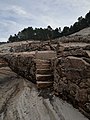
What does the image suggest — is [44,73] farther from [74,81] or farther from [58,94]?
[74,81]

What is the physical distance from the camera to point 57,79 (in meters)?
8.45

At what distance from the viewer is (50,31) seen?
54812 mm

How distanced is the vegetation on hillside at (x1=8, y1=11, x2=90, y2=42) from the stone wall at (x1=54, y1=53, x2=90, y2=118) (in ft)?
115

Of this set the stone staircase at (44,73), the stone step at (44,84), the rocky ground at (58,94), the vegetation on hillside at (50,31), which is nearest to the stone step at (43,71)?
the stone staircase at (44,73)

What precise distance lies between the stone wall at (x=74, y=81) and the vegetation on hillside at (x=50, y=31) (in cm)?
3501

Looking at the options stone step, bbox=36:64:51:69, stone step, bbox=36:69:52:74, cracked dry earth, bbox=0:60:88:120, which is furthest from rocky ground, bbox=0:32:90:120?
stone step, bbox=36:64:51:69

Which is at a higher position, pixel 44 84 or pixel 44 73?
pixel 44 73

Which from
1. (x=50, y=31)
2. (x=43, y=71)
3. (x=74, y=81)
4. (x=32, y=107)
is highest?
(x=74, y=81)

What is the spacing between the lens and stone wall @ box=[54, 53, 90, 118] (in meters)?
6.38

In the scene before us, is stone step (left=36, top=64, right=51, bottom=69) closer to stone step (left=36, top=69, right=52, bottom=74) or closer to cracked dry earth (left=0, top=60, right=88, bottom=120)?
stone step (left=36, top=69, right=52, bottom=74)

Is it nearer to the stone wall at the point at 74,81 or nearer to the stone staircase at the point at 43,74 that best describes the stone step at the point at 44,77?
the stone staircase at the point at 43,74

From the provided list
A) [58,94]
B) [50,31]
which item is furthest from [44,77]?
[50,31]

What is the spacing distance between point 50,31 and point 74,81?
4837cm

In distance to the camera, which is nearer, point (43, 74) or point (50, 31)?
point (43, 74)
